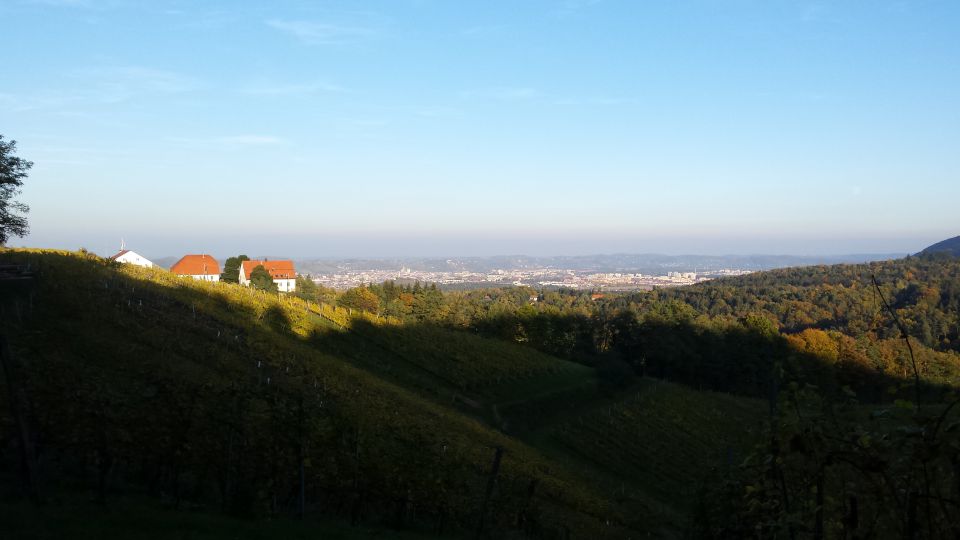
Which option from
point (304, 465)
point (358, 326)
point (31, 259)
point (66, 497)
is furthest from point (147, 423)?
point (358, 326)

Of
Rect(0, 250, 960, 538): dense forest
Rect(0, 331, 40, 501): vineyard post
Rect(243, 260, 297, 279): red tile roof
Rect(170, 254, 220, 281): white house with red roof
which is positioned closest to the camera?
Rect(0, 250, 960, 538): dense forest

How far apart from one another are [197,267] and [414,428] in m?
68.7

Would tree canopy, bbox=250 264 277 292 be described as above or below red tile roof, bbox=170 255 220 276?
below

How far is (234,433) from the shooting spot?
30.7 ft

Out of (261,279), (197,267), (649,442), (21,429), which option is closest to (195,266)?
(197,267)

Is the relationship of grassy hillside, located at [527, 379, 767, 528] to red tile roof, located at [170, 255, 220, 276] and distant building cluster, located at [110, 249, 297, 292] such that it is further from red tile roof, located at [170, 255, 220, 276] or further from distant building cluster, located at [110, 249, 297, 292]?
red tile roof, located at [170, 255, 220, 276]

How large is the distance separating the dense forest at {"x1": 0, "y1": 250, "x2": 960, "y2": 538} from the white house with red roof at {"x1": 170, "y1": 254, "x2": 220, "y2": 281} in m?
42.9

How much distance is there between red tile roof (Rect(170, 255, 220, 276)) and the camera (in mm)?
76688

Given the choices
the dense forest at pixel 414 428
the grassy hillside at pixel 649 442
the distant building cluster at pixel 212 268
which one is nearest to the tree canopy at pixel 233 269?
the distant building cluster at pixel 212 268

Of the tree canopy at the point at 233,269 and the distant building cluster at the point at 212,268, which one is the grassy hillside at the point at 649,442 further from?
the tree canopy at the point at 233,269

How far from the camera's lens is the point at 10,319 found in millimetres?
17531

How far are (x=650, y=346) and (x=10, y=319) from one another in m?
58.6

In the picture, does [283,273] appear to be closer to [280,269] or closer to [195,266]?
[280,269]

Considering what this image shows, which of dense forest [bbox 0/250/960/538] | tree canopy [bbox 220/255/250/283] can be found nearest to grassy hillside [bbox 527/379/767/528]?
dense forest [bbox 0/250/960/538]
